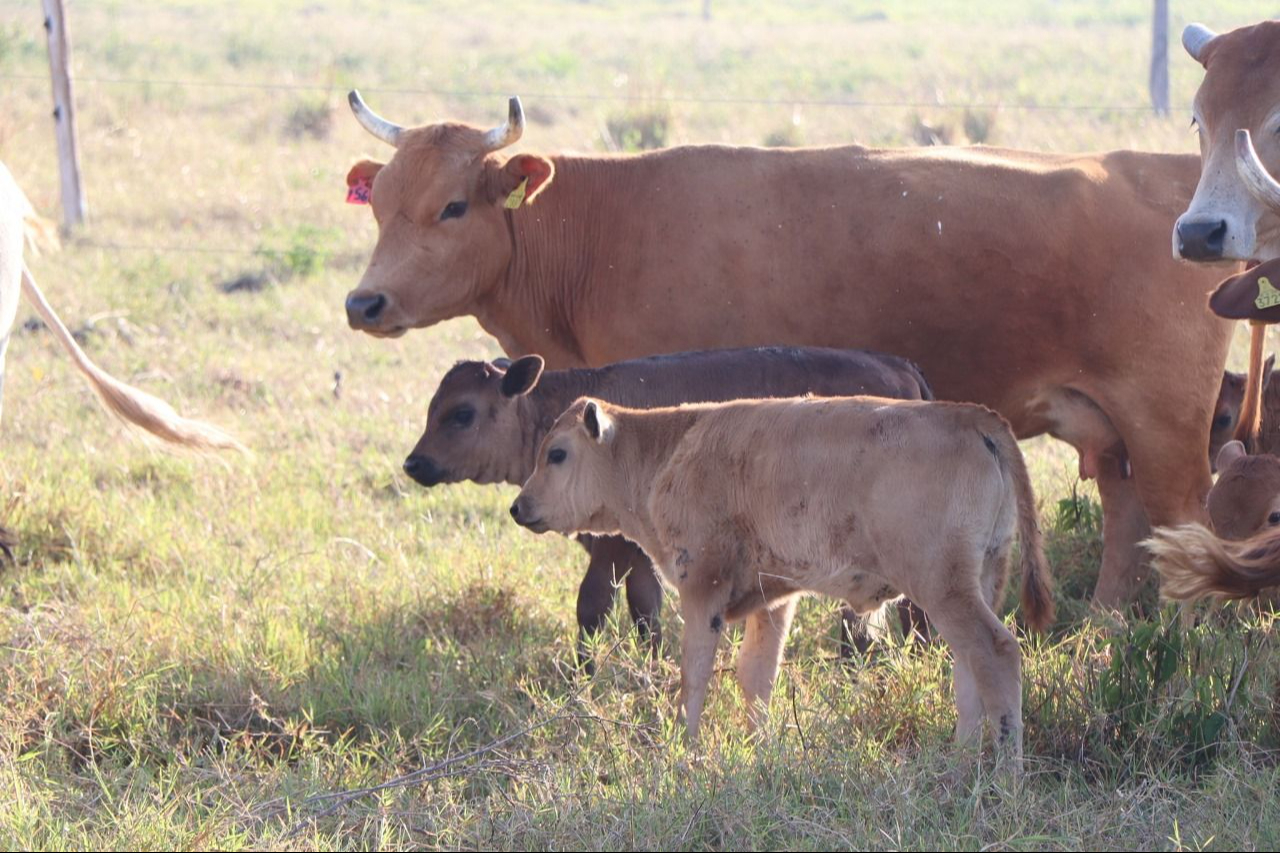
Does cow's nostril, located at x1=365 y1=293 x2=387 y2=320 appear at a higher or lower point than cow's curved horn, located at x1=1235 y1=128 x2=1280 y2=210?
lower

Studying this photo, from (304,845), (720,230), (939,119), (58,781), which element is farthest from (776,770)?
(939,119)

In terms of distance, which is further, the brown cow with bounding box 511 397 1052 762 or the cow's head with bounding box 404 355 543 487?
the cow's head with bounding box 404 355 543 487

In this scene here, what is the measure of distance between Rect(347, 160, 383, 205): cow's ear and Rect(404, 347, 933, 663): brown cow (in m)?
1.32

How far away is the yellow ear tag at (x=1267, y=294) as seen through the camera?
4.65 meters

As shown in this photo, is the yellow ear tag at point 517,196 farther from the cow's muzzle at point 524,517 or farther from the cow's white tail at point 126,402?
the cow's muzzle at point 524,517

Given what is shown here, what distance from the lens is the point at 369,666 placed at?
5.45 m

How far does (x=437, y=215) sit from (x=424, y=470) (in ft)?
→ 3.98

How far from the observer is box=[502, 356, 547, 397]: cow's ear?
5684 millimetres

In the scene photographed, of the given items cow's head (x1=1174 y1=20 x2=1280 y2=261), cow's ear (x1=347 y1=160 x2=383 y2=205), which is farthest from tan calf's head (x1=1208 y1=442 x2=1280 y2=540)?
cow's ear (x1=347 y1=160 x2=383 y2=205)

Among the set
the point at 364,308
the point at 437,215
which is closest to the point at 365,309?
the point at 364,308

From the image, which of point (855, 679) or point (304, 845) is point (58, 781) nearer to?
point (304, 845)

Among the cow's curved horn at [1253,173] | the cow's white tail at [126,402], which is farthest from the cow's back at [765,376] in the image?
the cow's white tail at [126,402]

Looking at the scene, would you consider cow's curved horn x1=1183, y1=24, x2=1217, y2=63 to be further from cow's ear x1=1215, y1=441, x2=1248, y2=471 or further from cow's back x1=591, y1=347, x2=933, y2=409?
cow's back x1=591, y1=347, x2=933, y2=409

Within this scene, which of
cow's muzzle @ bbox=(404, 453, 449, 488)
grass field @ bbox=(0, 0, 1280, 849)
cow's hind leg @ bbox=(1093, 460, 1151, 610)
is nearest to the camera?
grass field @ bbox=(0, 0, 1280, 849)
